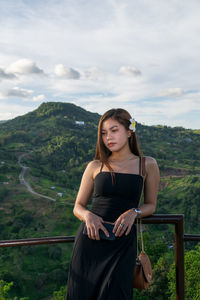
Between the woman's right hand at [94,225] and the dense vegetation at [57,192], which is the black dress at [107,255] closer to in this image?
the woman's right hand at [94,225]

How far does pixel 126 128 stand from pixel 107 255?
0.85 metres

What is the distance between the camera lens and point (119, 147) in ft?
6.53

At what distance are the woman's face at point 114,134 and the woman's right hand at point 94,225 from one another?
0.51m

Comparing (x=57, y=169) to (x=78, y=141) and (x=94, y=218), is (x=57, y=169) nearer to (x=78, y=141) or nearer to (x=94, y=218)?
(x=78, y=141)

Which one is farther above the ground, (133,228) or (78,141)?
(78,141)

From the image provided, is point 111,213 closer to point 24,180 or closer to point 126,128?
point 126,128

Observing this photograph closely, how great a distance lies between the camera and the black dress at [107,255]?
1.61m

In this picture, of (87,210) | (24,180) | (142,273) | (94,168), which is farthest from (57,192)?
(142,273)

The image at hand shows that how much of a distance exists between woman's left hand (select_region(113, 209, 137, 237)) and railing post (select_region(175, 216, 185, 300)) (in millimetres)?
375

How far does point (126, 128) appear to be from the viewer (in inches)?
78.7

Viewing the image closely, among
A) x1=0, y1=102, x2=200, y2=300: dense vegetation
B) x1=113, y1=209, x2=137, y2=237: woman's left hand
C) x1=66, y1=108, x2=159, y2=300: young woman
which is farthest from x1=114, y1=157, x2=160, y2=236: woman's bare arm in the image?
x1=0, y1=102, x2=200, y2=300: dense vegetation

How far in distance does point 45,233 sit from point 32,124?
68.4 metres

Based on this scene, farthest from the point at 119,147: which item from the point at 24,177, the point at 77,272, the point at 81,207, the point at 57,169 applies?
the point at 57,169

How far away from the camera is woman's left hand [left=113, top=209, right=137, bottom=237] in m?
1.68
